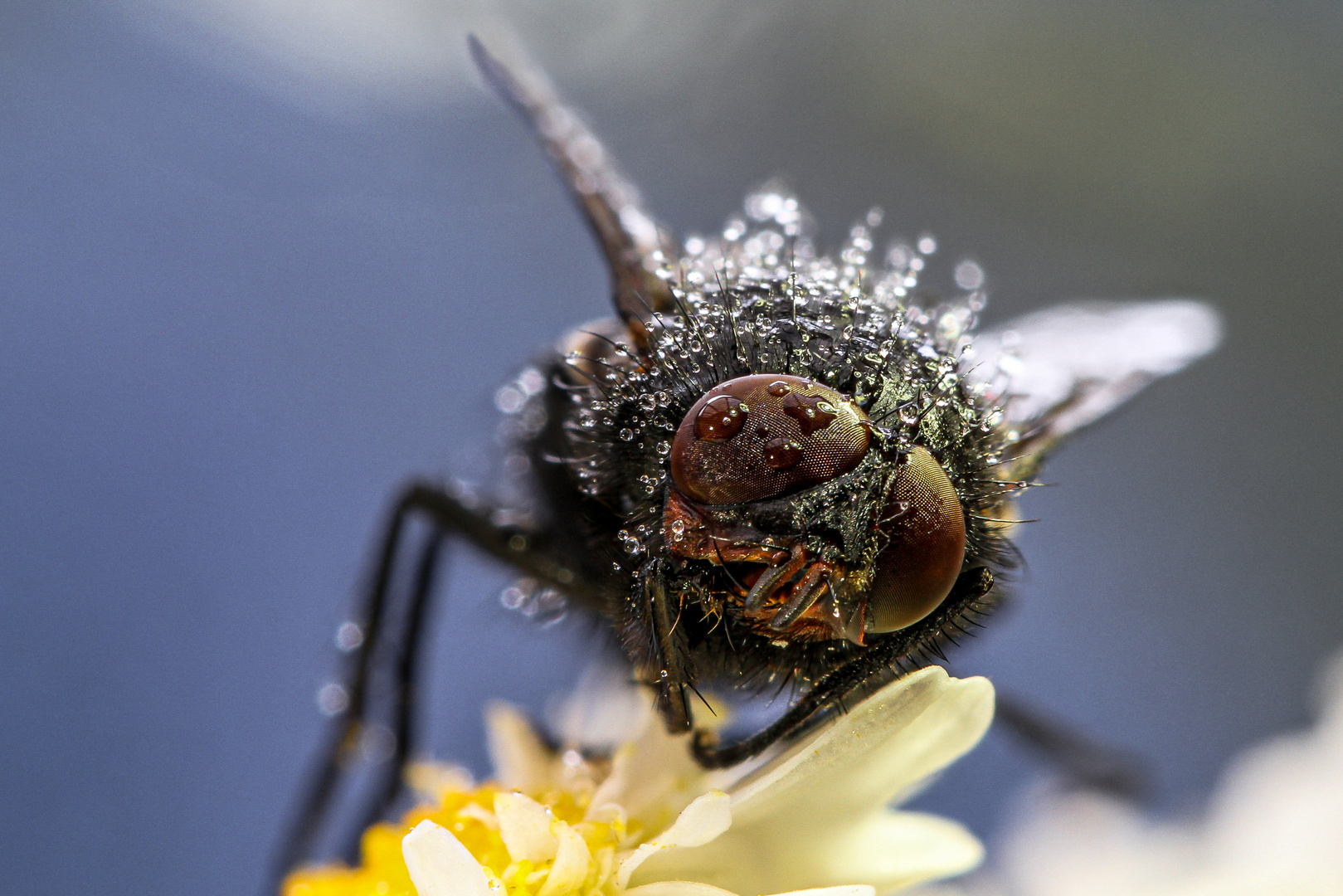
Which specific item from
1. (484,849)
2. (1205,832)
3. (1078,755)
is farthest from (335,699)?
(1205,832)

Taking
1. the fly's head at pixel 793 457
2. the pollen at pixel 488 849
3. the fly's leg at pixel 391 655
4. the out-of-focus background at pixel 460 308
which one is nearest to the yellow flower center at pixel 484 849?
the pollen at pixel 488 849

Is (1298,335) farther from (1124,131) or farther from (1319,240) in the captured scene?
(1124,131)

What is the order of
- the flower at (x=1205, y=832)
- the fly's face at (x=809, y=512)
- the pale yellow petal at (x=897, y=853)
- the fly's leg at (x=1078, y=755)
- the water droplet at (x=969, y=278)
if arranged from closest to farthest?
the fly's face at (x=809, y=512) → the pale yellow petal at (x=897, y=853) → the water droplet at (x=969, y=278) → the flower at (x=1205, y=832) → the fly's leg at (x=1078, y=755)

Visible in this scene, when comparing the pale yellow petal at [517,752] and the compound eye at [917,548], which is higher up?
the pale yellow petal at [517,752]

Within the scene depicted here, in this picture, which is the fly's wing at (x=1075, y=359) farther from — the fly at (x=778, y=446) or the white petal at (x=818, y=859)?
the white petal at (x=818, y=859)

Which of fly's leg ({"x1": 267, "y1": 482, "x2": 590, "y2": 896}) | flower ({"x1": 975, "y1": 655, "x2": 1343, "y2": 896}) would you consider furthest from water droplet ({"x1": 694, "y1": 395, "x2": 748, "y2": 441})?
flower ({"x1": 975, "y1": 655, "x2": 1343, "y2": 896})

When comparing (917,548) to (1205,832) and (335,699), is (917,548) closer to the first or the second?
(335,699)
